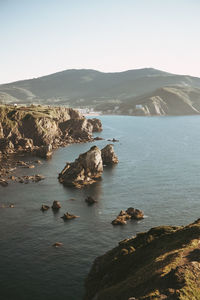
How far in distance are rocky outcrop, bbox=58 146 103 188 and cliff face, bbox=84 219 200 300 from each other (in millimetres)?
51369

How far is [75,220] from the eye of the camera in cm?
7700

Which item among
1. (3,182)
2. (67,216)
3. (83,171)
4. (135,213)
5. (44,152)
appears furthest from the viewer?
(44,152)

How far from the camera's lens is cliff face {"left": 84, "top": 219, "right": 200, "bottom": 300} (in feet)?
121

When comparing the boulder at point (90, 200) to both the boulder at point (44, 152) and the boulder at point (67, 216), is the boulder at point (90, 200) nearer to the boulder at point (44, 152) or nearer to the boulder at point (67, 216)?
the boulder at point (67, 216)

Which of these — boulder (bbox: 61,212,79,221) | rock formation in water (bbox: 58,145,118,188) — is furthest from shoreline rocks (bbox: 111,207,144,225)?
rock formation in water (bbox: 58,145,118,188)

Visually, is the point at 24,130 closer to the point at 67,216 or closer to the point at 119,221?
the point at 67,216

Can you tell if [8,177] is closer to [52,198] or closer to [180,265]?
[52,198]

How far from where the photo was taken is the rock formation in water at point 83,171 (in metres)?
108

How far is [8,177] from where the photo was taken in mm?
113188

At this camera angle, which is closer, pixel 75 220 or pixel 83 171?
pixel 75 220

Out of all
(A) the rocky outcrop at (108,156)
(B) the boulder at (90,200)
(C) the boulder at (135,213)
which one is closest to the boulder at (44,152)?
(A) the rocky outcrop at (108,156)

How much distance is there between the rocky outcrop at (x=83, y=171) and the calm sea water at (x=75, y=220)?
132 inches

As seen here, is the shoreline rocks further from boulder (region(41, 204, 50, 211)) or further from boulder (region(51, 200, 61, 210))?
boulder (region(41, 204, 50, 211))

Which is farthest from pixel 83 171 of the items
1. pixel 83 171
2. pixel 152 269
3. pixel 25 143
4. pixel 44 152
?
pixel 25 143
